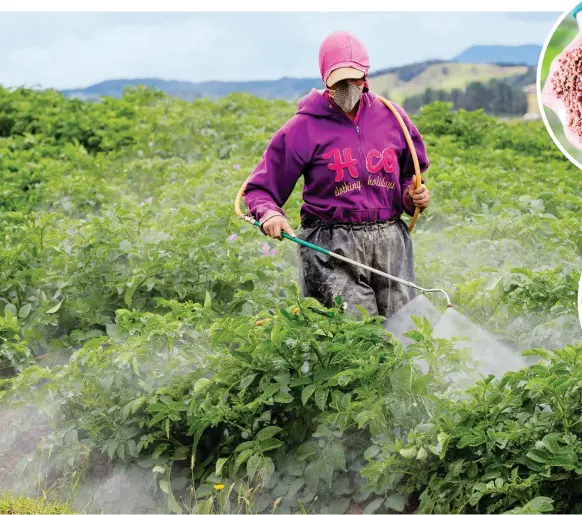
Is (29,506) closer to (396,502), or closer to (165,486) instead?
(165,486)

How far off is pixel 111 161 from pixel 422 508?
22.0 feet

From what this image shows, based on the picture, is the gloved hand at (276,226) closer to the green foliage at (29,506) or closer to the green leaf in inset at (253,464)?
the green leaf in inset at (253,464)

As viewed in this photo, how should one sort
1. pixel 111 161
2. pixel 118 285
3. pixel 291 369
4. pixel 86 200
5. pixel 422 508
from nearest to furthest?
pixel 422 508 → pixel 291 369 → pixel 118 285 → pixel 86 200 → pixel 111 161

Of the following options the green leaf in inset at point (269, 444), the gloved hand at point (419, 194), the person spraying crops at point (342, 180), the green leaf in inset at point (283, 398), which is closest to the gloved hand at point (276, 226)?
the person spraying crops at point (342, 180)

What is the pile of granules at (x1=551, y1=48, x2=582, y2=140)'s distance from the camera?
376 cm

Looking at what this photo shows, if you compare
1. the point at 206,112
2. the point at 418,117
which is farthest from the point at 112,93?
the point at 418,117

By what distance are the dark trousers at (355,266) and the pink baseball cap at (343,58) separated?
0.59 metres

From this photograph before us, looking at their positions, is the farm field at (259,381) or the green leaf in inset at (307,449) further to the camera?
the green leaf in inset at (307,449)

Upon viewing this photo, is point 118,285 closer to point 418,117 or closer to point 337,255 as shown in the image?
point 337,255

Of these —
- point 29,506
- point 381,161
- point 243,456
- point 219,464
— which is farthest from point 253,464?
point 381,161

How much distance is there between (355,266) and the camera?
14.0 feet

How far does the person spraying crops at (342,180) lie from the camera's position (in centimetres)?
412

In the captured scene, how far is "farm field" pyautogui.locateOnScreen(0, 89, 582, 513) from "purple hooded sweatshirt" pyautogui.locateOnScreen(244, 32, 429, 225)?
46 cm

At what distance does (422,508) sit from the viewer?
11.2 ft
